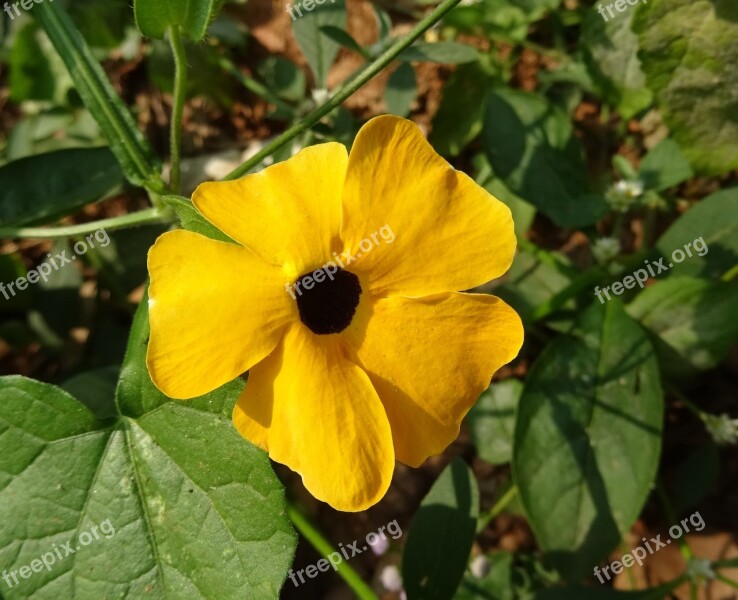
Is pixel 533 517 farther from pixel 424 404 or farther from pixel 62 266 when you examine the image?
pixel 62 266

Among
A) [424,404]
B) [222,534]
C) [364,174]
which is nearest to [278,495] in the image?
[222,534]

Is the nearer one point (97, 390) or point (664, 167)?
point (97, 390)

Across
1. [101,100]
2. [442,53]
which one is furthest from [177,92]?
[442,53]

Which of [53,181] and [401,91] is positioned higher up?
[53,181]

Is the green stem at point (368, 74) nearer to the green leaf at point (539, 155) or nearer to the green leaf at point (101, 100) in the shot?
the green leaf at point (101, 100)

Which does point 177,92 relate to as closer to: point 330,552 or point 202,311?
point 202,311

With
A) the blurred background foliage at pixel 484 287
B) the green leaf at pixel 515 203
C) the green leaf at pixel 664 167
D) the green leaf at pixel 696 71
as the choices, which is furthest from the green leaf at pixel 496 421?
the green leaf at pixel 696 71
